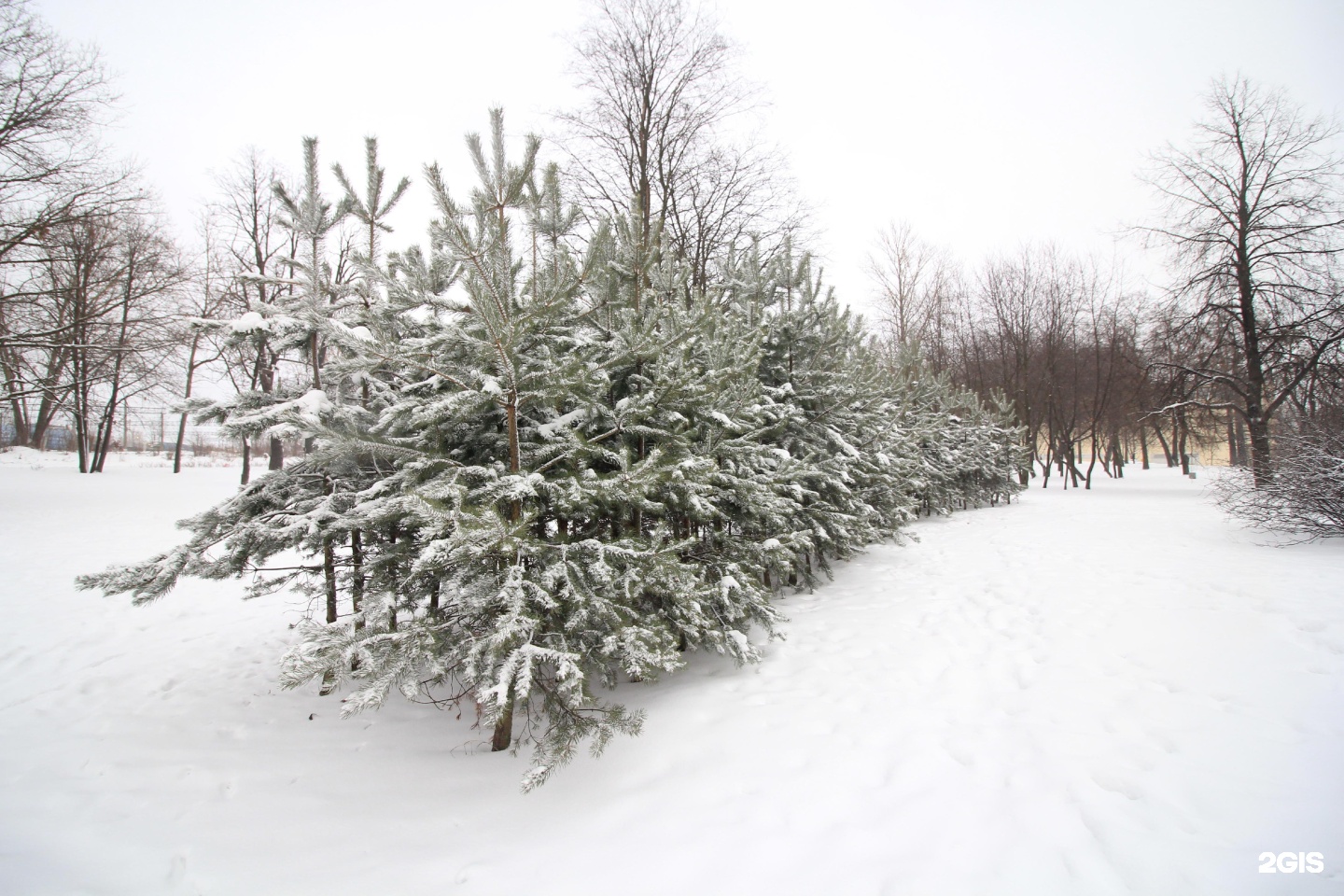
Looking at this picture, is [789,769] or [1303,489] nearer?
[789,769]

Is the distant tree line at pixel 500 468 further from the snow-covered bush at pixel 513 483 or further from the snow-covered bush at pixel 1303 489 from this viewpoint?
the snow-covered bush at pixel 1303 489

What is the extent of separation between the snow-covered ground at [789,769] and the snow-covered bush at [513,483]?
1.18 ft

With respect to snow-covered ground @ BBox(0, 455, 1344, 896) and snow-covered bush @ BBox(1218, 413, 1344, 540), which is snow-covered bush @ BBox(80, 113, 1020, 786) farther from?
snow-covered bush @ BBox(1218, 413, 1344, 540)

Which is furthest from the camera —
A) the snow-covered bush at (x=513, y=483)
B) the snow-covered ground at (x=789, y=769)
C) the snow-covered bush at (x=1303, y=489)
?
the snow-covered bush at (x=1303, y=489)

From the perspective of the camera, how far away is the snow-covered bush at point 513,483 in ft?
9.09

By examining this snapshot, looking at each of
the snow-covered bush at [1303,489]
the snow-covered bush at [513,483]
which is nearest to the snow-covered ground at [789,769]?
the snow-covered bush at [513,483]

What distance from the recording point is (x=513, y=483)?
2928 mm

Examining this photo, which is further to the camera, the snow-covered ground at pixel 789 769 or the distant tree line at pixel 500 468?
the distant tree line at pixel 500 468

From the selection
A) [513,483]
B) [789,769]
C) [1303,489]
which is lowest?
[789,769]

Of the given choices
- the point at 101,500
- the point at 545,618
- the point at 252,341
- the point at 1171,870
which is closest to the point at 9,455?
the point at 101,500

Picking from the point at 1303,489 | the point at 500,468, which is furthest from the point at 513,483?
the point at 1303,489

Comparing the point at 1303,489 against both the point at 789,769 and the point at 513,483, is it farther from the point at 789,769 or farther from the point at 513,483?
the point at 513,483

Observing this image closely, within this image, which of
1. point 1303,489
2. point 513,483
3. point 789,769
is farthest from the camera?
point 1303,489

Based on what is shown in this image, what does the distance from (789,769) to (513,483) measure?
6.87 feet
